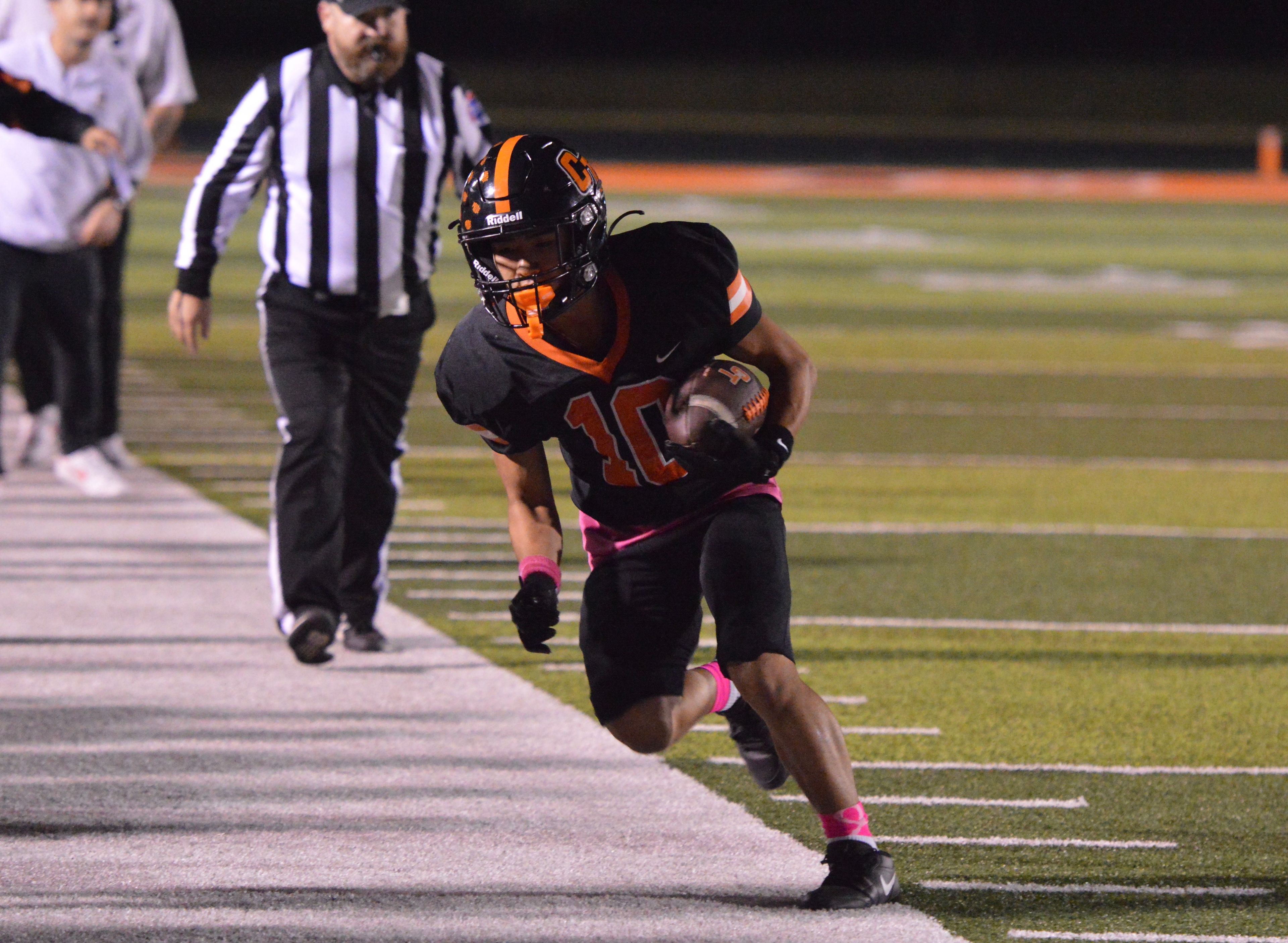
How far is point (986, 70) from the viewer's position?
45.8 metres

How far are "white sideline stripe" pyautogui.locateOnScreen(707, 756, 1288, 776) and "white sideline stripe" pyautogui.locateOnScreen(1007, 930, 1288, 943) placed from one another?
1.17 meters

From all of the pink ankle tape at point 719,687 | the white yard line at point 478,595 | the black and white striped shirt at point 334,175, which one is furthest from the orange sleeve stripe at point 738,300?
the white yard line at point 478,595

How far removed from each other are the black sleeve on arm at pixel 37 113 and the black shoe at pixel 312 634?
9.61ft

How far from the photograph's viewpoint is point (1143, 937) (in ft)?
12.6

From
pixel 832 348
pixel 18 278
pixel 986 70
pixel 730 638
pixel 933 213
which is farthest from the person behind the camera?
pixel 986 70

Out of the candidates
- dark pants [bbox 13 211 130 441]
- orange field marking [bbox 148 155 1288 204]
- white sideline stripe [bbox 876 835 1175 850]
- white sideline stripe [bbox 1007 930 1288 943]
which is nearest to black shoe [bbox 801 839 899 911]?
white sideline stripe [bbox 1007 930 1288 943]

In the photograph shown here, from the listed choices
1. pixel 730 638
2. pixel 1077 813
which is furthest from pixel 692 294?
pixel 1077 813

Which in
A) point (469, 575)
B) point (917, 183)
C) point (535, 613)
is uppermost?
point (535, 613)

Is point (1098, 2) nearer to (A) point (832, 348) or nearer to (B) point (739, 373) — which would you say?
(A) point (832, 348)

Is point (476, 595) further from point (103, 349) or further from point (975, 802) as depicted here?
point (103, 349)

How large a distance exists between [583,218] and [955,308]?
44.4ft

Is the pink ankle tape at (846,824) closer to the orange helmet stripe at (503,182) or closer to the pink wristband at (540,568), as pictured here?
the pink wristband at (540,568)

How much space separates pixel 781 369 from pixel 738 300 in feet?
0.54

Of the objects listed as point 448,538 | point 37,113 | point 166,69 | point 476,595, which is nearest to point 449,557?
point 448,538
